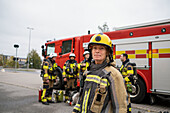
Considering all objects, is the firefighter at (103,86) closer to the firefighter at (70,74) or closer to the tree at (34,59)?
the firefighter at (70,74)

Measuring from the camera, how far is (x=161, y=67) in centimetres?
479

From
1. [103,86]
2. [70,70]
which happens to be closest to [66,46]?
[70,70]

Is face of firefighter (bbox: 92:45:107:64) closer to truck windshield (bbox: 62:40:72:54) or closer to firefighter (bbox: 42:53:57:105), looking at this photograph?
firefighter (bbox: 42:53:57:105)

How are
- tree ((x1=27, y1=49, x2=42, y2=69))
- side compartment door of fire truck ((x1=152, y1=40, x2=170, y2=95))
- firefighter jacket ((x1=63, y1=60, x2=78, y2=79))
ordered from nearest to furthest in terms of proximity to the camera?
1. side compartment door of fire truck ((x1=152, y1=40, x2=170, y2=95))
2. firefighter jacket ((x1=63, y1=60, x2=78, y2=79))
3. tree ((x1=27, y1=49, x2=42, y2=69))

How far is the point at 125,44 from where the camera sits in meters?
5.56

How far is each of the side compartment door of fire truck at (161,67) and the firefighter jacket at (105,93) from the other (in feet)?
13.4

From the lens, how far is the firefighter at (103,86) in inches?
54.0

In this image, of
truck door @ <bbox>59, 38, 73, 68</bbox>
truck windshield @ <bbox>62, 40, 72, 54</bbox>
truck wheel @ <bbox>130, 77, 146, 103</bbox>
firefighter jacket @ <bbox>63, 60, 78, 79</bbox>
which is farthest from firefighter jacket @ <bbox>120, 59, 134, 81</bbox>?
truck windshield @ <bbox>62, 40, 72, 54</bbox>

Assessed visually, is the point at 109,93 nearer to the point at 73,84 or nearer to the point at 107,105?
the point at 107,105

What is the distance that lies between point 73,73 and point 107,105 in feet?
14.2

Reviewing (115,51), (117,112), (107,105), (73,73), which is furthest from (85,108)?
(115,51)

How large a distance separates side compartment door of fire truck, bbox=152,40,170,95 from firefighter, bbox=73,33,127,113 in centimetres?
396

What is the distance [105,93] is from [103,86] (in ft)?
0.26

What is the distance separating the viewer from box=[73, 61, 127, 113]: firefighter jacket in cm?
136
